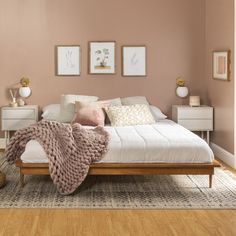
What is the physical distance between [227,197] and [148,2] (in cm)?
357

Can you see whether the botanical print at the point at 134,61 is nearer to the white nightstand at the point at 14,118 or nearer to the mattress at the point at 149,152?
the white nightstand at the point at 14,118

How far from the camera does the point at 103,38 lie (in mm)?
7684

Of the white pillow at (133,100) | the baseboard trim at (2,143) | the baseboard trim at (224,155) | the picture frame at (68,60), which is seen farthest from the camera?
the baseboard trim at (2,143)

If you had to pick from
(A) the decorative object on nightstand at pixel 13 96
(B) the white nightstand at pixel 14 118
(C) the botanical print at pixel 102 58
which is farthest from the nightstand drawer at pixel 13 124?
(C) the botanical print at pixel 102 58

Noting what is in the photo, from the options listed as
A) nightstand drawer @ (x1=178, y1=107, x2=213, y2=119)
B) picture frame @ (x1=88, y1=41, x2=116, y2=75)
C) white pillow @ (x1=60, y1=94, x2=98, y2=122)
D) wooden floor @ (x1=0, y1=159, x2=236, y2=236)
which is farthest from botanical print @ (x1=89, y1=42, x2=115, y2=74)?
wooden floor @ (x1=0, y1=159, x2=236, y2=236)

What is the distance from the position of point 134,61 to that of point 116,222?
3.86 m

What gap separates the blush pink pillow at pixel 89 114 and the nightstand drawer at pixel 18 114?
0.75 m

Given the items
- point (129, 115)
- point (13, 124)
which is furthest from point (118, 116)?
point (13, 124)

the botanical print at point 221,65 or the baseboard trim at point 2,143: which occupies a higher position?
the botanical print at point 221,65

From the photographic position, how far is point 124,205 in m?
4.74

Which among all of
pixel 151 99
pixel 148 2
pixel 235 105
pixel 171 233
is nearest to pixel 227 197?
pixel 171 233

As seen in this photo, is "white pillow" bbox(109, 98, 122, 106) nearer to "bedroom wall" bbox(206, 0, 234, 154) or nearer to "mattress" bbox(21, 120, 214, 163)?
"bedroom wall" bbox(206, 0, 234, 154)

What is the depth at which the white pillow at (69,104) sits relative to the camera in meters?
7.05

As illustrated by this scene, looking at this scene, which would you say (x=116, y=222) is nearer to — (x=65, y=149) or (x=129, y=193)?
(x=129, y=193)
